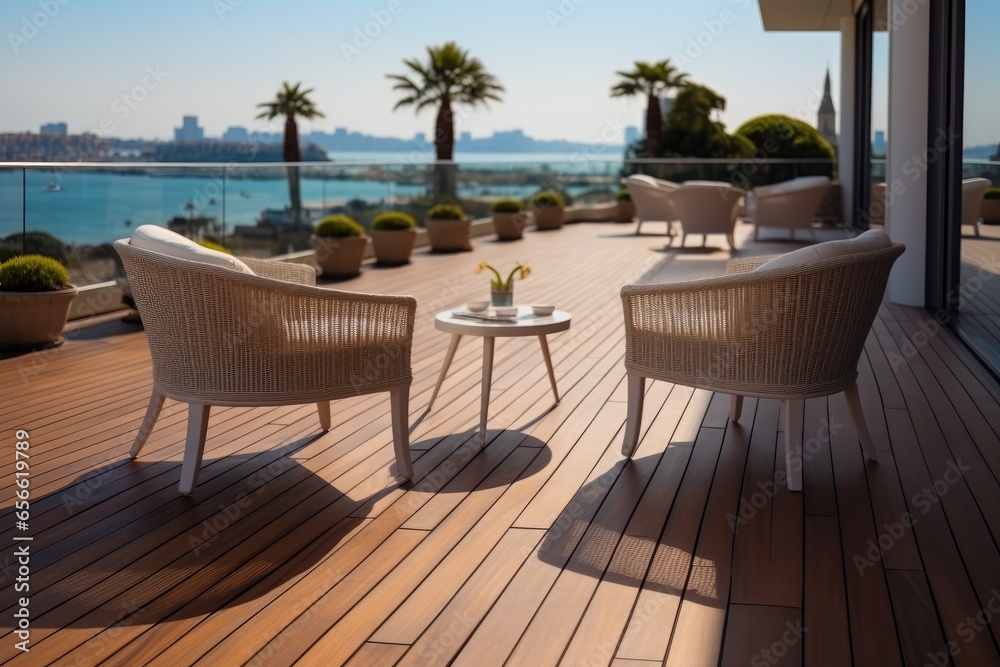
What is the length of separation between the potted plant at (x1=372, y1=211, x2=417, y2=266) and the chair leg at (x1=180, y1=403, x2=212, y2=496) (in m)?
7.03

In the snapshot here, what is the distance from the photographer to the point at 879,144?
11062 millimetres

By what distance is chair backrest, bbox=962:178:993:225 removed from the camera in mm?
5226

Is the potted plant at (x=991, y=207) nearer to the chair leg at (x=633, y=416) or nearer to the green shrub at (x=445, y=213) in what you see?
the chair leg at (x=633, y=416)

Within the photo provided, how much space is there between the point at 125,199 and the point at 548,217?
28.2 feet

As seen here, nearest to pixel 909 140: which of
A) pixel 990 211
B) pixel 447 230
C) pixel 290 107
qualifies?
pixel 990 211

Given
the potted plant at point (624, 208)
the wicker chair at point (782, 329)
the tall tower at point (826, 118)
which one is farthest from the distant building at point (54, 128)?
the tall tower at point (826, 118)

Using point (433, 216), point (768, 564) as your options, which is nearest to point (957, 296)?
point (768, 564)

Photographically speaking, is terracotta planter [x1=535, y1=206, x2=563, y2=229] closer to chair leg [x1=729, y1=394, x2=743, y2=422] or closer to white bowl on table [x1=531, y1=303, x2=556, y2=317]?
white bowl on table [x1=531, y1=303, x2=556, y2=317]

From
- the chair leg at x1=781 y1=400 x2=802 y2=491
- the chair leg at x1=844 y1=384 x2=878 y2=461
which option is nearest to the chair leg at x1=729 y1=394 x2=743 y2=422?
the chair leg at x1=844 y1=384 x2=878 y2=461

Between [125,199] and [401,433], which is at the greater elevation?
[125,199]

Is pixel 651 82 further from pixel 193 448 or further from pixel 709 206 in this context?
pixel 193 448

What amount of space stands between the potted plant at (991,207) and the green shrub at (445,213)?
23.8 ft

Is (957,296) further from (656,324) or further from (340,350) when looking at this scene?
(340,350)

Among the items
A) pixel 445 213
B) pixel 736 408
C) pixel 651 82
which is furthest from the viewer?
pixel 651 82
